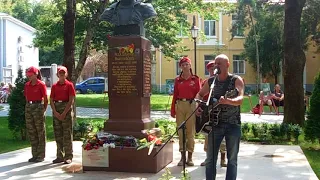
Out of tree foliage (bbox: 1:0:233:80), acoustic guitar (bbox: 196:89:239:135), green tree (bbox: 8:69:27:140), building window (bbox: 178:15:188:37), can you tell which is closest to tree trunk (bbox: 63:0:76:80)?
green tree (bbox: 8:69:27:140)

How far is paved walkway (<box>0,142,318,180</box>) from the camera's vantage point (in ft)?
22.9

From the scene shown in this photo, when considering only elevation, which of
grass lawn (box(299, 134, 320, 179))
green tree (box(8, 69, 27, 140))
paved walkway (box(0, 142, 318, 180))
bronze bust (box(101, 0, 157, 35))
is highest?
bronze bust (box(101, 0, 157, 35))

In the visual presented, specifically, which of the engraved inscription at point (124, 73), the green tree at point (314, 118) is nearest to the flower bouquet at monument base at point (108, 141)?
the engraved inscription at point (124, 73)

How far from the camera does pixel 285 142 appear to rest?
11.2 metres

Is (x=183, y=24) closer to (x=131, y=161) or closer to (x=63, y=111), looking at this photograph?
(x=63, y=111)

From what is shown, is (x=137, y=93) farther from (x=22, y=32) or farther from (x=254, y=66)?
(x=22, y=32)

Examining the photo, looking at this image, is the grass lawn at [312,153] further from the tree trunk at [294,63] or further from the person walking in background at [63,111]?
the person walking in background at [63,111]

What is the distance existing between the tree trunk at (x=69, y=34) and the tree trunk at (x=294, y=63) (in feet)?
19.2

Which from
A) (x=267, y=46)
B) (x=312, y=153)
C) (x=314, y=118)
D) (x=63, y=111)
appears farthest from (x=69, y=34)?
(x=267, y=46)

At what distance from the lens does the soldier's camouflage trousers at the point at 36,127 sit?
832 centimetres

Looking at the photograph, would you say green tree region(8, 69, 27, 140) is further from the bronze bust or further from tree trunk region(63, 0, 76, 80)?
the bronze bust

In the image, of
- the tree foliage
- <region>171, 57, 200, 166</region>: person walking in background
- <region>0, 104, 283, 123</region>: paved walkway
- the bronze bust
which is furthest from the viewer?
the tree foliage

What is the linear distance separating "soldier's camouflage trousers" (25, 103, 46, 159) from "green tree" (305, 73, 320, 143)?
18.0ft

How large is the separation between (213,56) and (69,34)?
1140 inches
